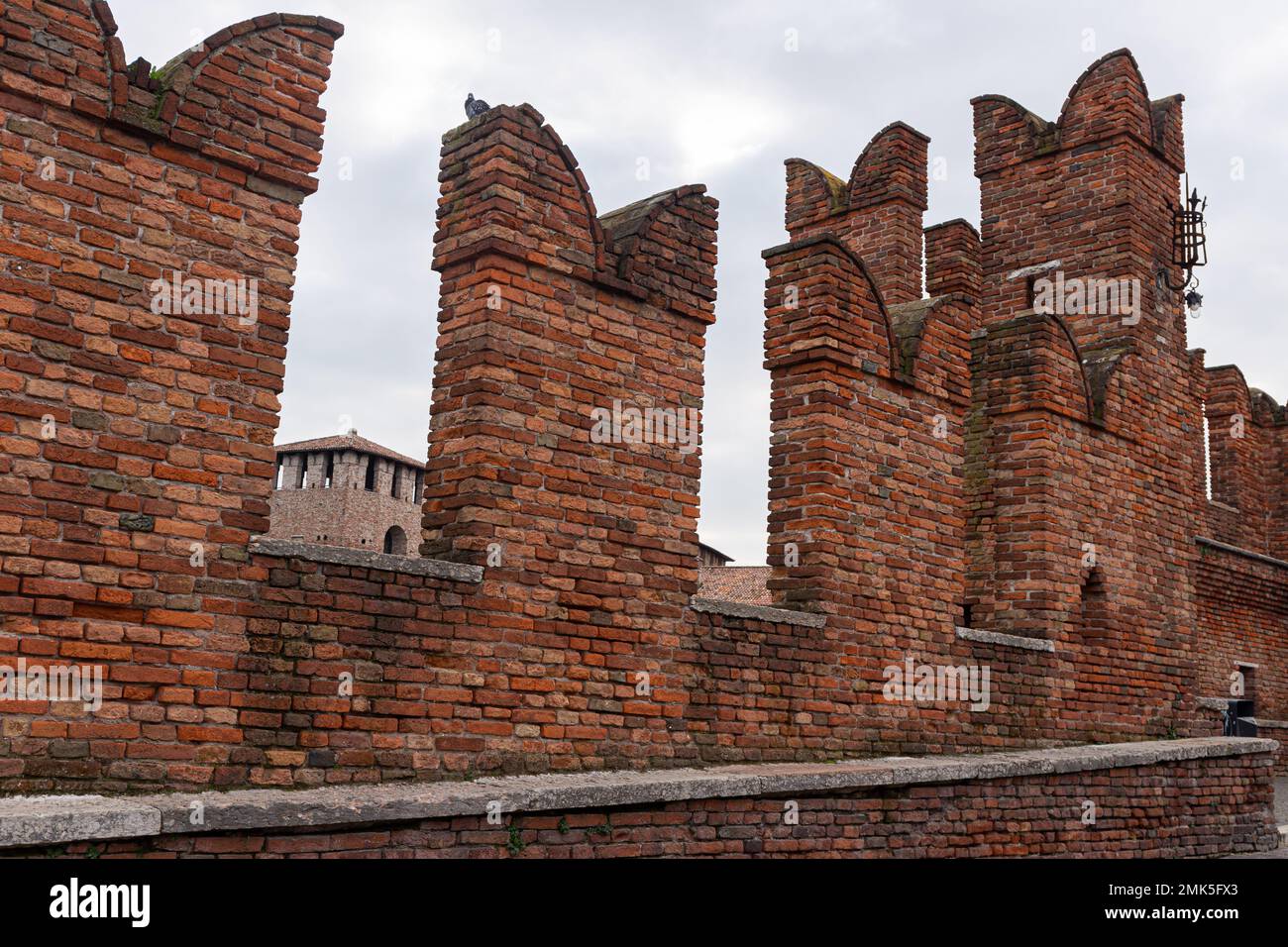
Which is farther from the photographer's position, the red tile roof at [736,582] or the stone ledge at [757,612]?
the red tile roof at [736,582]

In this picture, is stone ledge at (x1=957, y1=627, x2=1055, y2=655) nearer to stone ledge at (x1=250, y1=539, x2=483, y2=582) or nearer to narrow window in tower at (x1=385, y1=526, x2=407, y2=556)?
stone ledge at (x1=250, y1=539, x2=483, y2=582)

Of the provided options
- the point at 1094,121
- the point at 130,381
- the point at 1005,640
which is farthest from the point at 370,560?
the point at 1094,121

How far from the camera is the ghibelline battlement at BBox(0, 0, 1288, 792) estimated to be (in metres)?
4.48

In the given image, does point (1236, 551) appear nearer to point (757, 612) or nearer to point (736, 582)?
point (757, 612)

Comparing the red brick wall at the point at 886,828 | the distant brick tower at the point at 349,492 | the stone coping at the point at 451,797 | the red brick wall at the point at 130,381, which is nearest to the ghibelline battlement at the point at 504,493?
the red brick wall at the point at 130,381

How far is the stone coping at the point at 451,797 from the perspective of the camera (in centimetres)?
383

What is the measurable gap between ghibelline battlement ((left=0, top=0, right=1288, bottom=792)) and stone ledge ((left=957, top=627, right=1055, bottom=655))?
0.17 ft

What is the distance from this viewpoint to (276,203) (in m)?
A: 5.14

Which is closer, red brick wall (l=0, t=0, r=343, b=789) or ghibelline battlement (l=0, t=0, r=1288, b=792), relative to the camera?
red brick wall (l=0, t=0, r=343, b=789)

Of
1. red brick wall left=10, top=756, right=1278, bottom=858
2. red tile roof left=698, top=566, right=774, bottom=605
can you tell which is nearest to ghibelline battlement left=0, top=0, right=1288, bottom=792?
red brick wall left=10, top=756, right=1278, bottom=858

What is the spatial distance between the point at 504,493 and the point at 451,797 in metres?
1.52

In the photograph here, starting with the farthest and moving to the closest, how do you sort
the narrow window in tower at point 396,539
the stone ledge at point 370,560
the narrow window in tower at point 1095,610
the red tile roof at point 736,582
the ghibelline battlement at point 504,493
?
the narrow window in tower at point 396,539 → the red tile roof at point 736,582 → the narrow window in tower at point 1095,610 → the stone ledge at point 370,560 → the ghibelline battlement at point 504,493

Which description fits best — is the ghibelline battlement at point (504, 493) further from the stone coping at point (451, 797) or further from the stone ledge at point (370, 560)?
the stone coping at point (451, 797)

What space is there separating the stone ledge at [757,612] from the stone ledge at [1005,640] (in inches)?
62.2
